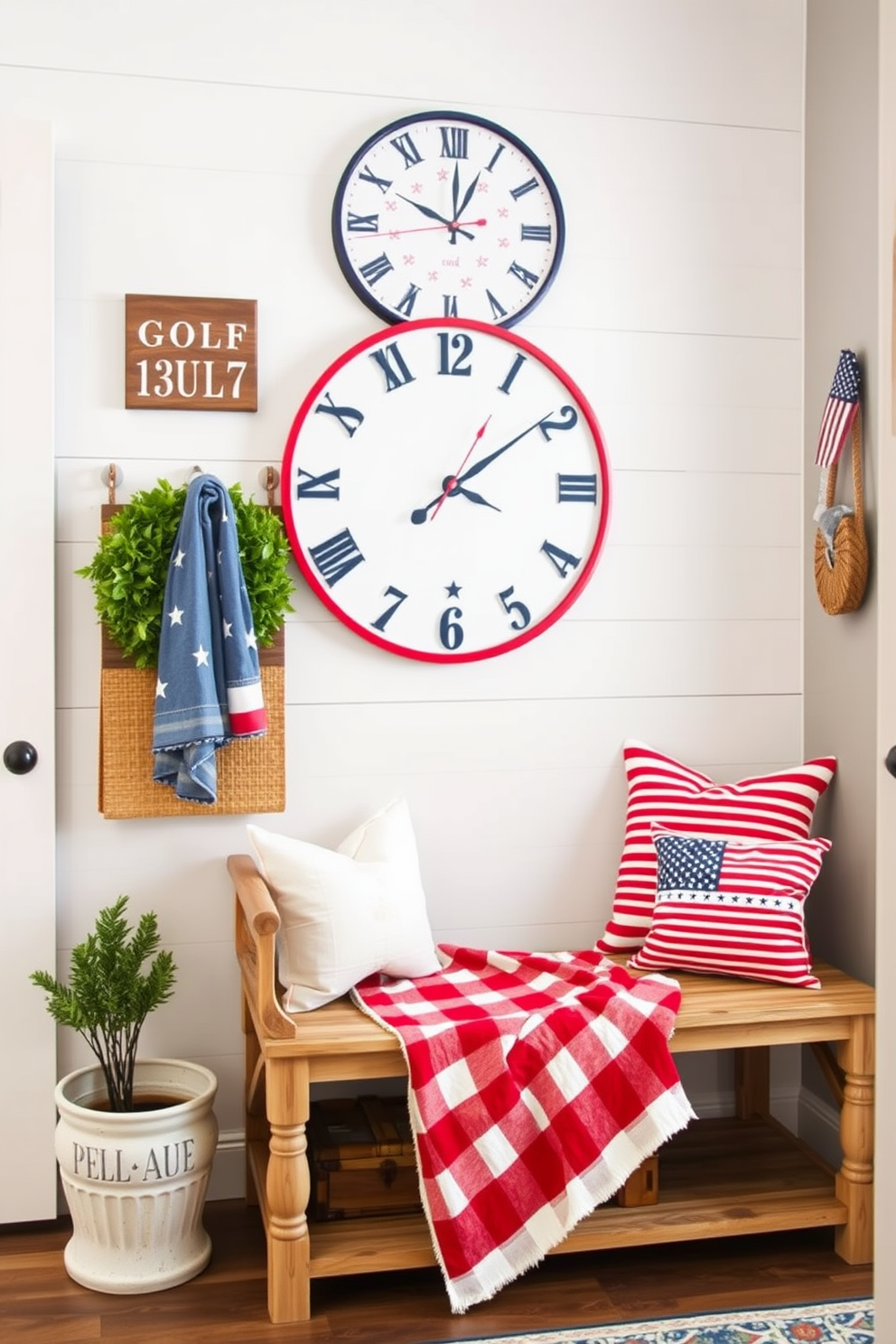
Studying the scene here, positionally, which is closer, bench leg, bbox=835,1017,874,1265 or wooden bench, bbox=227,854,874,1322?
wooden bench, bbox=227,854,874,1322

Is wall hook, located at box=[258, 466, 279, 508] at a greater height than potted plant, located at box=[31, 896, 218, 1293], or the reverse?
wall hook, located at box=[258, 466, 279, 508]

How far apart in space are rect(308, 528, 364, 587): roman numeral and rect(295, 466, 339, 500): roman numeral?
0.26 feet

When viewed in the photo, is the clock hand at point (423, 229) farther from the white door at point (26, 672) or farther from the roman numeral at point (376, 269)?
the white door at point (26, 672)

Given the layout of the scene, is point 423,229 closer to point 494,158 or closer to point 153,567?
point 494,158

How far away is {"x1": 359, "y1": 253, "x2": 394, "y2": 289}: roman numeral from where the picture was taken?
8.32 ft

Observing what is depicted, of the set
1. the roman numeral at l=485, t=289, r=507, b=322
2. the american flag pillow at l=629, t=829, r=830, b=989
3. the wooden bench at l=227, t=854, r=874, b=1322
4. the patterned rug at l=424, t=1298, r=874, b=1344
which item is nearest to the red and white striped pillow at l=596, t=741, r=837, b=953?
the american flag pillow at l=629, t=829, r=830, b=989

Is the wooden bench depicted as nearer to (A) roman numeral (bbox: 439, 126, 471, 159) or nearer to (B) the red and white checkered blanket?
(B) the red and white checkered blanket

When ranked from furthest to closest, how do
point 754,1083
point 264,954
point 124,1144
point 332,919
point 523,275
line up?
point 754,1083
point 523,275
point 332,919
point 124,1144
point 264,954

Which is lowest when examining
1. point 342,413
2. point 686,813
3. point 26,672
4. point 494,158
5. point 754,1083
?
point 754,1083

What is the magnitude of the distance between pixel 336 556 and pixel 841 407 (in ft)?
3.45

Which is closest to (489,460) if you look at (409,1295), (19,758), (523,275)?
(523,275)

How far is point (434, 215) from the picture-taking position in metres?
2.56

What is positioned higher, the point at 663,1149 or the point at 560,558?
the point at 560,558

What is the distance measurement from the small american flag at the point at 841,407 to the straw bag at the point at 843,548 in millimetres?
30
